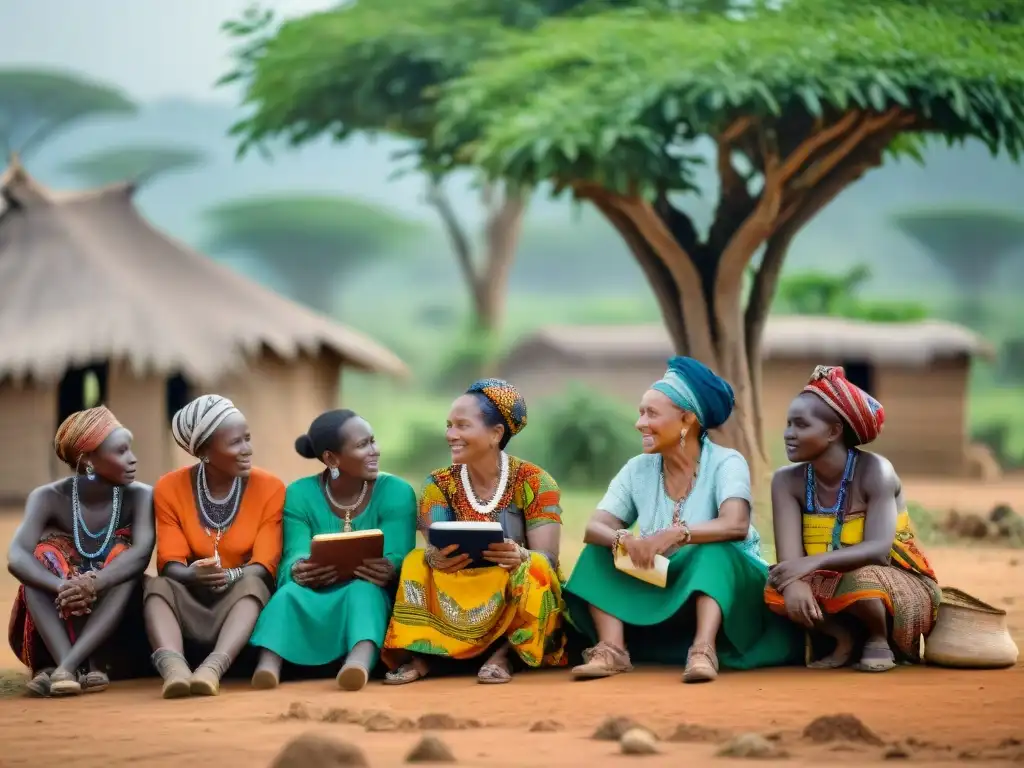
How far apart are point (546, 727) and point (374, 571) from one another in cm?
139

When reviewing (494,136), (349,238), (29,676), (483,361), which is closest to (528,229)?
(349,238)

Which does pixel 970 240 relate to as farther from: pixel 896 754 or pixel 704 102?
pixel 896 754

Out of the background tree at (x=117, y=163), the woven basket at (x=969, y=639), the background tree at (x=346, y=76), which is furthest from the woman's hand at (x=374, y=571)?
the background tree at (x=117, y=163)

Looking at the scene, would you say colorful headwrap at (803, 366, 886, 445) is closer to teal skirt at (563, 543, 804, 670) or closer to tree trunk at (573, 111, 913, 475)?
teal skirt at (563, 543, 804, 670)

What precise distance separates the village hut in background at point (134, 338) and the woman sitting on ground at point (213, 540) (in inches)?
445

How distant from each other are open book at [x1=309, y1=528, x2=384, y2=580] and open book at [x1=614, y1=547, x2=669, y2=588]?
93cm

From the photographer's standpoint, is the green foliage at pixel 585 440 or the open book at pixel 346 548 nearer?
the open book at pixel 346 548

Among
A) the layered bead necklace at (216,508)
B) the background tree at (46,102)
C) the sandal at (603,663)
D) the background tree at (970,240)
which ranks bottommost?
the sandal at (603,663)

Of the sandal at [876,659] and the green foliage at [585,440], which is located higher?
the green foliage at [585,440]

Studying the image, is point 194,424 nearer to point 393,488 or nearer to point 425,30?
point 393,488

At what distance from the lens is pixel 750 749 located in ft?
14.7

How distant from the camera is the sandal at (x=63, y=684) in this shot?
586cm

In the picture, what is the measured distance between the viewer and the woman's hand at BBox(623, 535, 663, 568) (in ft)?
19.6

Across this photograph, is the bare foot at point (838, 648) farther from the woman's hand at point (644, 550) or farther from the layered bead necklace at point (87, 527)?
the layered bead necklace at point (87, 527)
